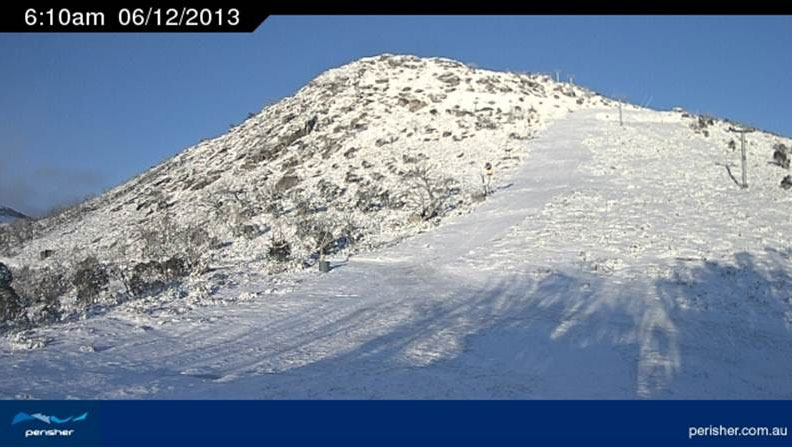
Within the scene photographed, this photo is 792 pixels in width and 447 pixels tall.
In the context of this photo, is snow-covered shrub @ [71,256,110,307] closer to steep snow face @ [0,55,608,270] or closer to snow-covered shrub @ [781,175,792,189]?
steep snow face @ [0,55,608,270]

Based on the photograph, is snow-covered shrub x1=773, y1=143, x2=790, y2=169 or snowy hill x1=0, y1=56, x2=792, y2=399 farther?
snow-covered shrub x1=773, y1=143, x2=790, y2=169

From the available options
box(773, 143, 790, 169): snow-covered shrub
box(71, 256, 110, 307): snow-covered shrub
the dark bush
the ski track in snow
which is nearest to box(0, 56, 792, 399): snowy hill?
the ski track in snow

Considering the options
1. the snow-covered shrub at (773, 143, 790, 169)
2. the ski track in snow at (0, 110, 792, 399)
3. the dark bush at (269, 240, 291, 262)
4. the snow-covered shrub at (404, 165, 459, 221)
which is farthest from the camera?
the snow-covered shrub at (773, 143, 790, 169)

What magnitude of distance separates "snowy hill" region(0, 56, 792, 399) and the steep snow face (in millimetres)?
312

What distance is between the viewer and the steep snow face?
3048cm

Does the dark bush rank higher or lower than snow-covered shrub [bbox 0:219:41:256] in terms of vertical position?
lower

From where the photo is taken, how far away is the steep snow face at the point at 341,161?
30.5m

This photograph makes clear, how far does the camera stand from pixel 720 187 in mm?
28016

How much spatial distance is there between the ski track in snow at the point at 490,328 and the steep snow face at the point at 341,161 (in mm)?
4823

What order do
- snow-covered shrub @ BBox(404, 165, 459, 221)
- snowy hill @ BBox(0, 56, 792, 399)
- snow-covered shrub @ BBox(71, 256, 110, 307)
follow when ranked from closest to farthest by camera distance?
snowy hill @ BBox(0, 56, 792, 399) → snow-covered shrub @ BBox(71, 256, 110, 307) → snow-covered shrub @ BBox(404, 165, 459, 221)
